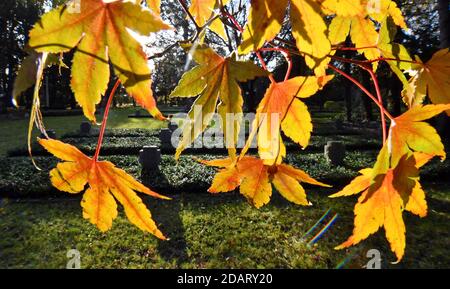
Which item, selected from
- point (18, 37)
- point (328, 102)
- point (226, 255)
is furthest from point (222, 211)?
point (328, 102)

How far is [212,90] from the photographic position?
1.40ft

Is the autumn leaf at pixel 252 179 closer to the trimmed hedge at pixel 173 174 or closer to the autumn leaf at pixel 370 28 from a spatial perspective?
the autumn leaf at pixel 370 28

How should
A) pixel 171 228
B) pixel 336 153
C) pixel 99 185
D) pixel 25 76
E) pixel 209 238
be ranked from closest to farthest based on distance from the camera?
pixel 25 76 < pixel 99 185 < pixel 209 238 < pixel 171 228 < pixel 336 153

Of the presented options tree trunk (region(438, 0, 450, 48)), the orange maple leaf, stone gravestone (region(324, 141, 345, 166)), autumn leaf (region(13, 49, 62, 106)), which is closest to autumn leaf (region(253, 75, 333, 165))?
the orange maple leaf

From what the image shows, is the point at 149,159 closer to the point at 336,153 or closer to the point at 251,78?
the point at 336,153

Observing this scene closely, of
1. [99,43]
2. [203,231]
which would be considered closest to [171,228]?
[203,231]

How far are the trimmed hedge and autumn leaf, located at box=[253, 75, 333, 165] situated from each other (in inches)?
185

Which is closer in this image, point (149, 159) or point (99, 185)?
point (99, 185)

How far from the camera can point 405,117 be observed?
1.62 ft

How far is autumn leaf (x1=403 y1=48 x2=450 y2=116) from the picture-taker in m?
0.56

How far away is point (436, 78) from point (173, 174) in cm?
631

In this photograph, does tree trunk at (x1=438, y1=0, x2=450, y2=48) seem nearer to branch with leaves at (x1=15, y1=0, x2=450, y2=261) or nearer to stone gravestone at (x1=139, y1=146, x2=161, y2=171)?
branch with leaves at (x1=15, y1=0, x2=450, y2=261)

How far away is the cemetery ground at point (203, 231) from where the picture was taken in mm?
3809

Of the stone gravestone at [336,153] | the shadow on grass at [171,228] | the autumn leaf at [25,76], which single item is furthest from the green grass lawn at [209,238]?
the autumn leaf at [25,76]
